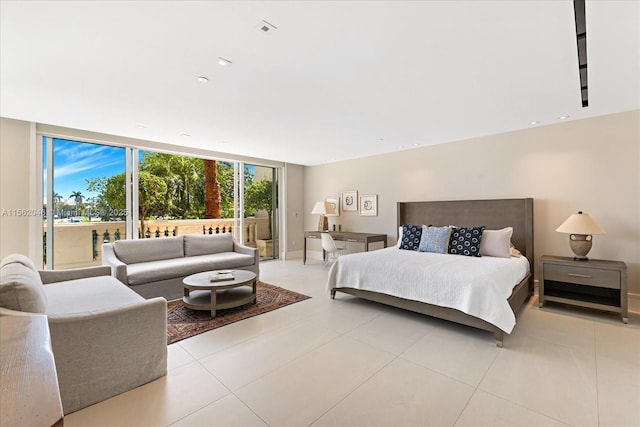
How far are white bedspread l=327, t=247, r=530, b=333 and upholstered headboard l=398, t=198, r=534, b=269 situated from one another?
1.47 feet

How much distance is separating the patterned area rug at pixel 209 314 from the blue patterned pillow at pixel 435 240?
1848 millimetres

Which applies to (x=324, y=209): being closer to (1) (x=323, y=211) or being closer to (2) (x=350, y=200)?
(1) (x=323, y=211)

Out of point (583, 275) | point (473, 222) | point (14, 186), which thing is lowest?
A: point (583, 275)

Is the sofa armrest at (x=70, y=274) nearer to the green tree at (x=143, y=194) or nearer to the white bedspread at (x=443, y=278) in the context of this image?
the green tree at (x=143, y=194)

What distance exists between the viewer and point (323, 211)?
6195mm

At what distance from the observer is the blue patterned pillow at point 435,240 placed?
12.9 ft

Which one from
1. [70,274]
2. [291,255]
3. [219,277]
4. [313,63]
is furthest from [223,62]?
[291,255]

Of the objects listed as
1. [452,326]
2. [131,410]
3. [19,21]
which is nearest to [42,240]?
[19,21]

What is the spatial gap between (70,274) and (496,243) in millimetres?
5106

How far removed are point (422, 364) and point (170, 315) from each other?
2.67 meters

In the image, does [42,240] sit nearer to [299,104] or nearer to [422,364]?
[299,104]

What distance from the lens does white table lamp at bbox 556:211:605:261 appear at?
3.18 meters

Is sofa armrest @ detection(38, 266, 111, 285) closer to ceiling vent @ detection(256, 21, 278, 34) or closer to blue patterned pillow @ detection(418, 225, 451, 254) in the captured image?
ceiling vent @ detection(256, 21, 278, 34)

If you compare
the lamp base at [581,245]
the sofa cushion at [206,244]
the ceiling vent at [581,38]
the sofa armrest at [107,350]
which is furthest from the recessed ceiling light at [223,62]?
the lamp base at [581,245]
